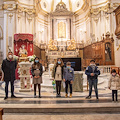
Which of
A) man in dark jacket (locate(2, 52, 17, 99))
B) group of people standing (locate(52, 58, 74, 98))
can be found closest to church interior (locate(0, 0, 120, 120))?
man in dark jacket (locate(2, 52, 17, 99))

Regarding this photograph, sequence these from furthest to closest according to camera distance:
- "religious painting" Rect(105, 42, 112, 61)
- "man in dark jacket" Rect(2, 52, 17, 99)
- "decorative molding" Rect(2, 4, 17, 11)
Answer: "decorative molding" Rect(2, 4, 17, 11) < "religious painting" Rect(105, 42, 112, 61) < "man in dark jacket" Rect(2, 52, 17, 99)

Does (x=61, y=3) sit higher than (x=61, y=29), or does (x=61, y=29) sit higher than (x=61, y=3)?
(x=61, y=3)

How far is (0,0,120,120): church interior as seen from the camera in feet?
11.8

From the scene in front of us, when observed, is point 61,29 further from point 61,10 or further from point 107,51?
point 107,51

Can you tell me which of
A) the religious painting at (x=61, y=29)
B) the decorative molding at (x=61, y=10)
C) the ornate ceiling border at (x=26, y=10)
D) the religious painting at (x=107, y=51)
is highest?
the decorative molding at (x=61, y=10)

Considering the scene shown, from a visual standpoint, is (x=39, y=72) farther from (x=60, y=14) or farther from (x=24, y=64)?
(x=60, y=14)

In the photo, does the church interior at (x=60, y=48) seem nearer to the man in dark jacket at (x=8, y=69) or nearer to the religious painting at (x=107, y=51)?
the religious painting at (x=107, y=51)

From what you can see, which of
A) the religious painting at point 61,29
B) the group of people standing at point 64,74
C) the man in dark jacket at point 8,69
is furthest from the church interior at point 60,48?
the group of people standing at point 64,74

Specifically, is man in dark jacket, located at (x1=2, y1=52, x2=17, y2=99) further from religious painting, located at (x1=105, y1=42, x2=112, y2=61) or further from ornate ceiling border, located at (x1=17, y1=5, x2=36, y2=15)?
ornate ceiling border, located at (x1=17, y1=5, x2=36, y2=15)

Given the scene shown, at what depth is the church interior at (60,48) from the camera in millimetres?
3592

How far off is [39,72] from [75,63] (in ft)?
17.6

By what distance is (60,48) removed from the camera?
64.1 feet

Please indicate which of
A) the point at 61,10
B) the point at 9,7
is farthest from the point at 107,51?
the point at 9,7

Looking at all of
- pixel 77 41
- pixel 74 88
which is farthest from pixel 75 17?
pixel 74 88
